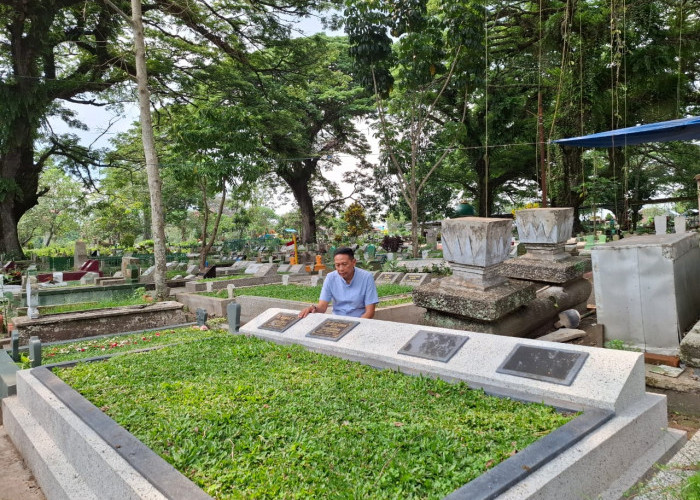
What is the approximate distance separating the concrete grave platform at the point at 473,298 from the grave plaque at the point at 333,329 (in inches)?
50.2

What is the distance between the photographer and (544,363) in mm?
3293

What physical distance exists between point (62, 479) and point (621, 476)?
3425 mm

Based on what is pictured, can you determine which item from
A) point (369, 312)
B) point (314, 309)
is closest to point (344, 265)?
point (369, 312)

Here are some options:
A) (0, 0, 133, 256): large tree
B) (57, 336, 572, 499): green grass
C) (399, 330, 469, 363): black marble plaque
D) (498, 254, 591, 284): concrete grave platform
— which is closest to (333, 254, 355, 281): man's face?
(57, 336, 572, 499): green grass

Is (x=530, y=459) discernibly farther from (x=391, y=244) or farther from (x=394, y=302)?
(x=391, y=244)

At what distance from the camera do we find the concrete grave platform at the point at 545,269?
22.5 ft

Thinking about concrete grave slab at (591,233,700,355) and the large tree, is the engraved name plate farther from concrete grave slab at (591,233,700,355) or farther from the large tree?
the large tree

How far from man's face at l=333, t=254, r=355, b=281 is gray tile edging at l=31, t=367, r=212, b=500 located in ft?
9.06

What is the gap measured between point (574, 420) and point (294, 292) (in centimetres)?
869

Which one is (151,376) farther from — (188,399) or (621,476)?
(621,476)

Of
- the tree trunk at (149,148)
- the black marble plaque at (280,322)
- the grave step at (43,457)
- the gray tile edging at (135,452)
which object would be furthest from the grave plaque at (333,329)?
the tree trunk at (149,148)

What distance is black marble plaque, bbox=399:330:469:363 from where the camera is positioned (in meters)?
3.81

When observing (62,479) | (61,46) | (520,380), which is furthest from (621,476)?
(61,46)

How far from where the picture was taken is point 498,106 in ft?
69.9
